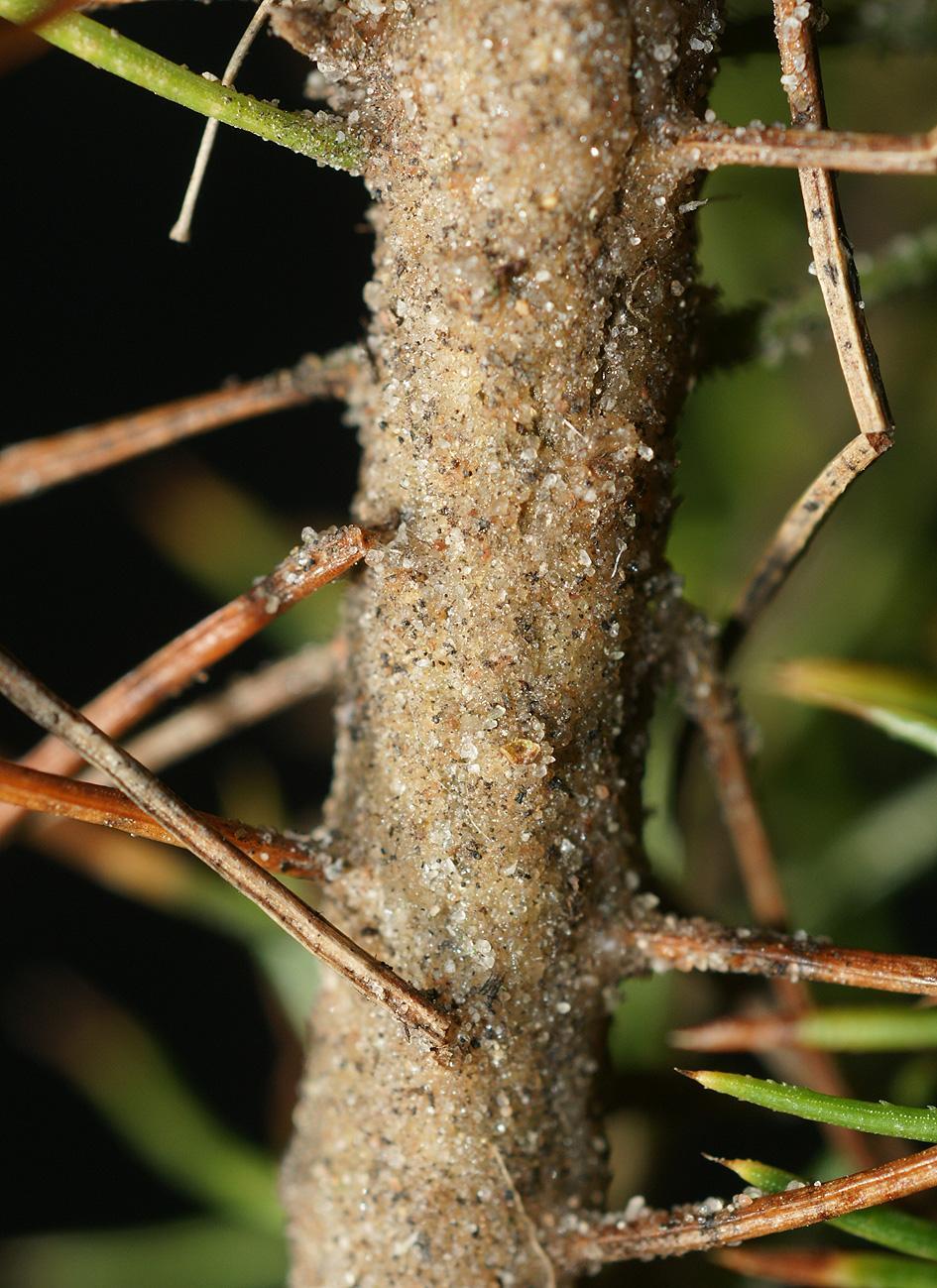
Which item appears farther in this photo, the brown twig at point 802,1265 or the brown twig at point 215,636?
the brown twig at point 802,1265

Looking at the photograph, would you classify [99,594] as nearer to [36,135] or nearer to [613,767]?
[36,135]

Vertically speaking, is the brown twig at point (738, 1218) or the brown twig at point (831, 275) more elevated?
the brown twig at point (831, 275)

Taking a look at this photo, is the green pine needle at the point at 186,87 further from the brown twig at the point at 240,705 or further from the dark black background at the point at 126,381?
the dark black background at the point at 126,381

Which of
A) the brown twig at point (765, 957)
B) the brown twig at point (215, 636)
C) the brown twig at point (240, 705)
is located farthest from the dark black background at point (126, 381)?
the brown twig at point (765, 957)

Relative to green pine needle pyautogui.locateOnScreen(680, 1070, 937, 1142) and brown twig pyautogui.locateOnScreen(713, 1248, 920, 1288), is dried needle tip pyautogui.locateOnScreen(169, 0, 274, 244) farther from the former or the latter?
brown twig pyautogui.locateOnScreen(713, 1248, 920, 1288)

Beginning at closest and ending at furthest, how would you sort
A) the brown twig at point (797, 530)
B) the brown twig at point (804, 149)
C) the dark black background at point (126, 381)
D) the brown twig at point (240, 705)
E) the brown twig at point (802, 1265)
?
the brown twig at point (804, 149) → the brown twig at point (797, 530) → the brown twig at point (802, 1265) → the brown twig at point (240, 705) → the dark black background at point (126, 381)

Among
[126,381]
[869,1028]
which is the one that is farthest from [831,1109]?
[126,381]

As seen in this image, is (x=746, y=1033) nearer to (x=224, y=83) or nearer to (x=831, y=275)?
(x=831, y=275)

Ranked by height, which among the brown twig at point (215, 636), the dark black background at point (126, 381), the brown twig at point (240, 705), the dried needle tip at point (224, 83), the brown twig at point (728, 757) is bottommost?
the brown twig at point (215, 636)
